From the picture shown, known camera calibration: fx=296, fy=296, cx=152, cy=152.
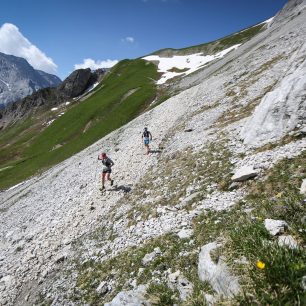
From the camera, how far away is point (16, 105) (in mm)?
196750

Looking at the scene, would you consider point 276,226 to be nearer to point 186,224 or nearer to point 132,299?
point 132,299

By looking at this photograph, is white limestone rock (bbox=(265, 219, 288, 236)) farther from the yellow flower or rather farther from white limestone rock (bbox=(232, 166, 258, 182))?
white limestone rock (bbox=(232, 166, 258, 182))

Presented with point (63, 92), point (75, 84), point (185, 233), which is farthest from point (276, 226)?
point (63, 92)

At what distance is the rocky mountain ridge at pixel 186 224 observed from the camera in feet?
25.1

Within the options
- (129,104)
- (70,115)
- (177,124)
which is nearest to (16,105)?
(70,115)

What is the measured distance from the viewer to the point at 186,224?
13.8 metres

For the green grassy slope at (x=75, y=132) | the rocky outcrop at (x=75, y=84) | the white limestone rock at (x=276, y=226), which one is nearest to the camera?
the white limestone rock at (x=276, y=226)

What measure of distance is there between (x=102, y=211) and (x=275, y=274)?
663 inches

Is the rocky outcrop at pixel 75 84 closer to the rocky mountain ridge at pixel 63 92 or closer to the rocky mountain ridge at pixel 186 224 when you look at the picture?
the rocky mountain ridge at pixel 63 92

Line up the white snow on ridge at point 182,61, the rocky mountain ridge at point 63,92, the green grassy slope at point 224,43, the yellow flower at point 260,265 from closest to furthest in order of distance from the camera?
the yellow flower at point 260,265, the white snow on ridge at point 182,61, the green grassy slope at point 224,43, the rocky mountain ridge at point 63,92

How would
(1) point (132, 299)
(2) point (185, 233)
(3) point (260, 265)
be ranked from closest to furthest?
(3) point (260, 265), (1) point (132, 299), (2) point (185, 233)

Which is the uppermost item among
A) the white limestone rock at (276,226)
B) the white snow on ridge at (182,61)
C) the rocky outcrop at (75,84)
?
the rocky outcrop at (75,84)

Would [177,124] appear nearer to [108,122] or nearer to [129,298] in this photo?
[129,298]

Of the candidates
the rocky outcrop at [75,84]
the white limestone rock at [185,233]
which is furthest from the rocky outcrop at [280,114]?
the rocky outcrop at [75,84]
